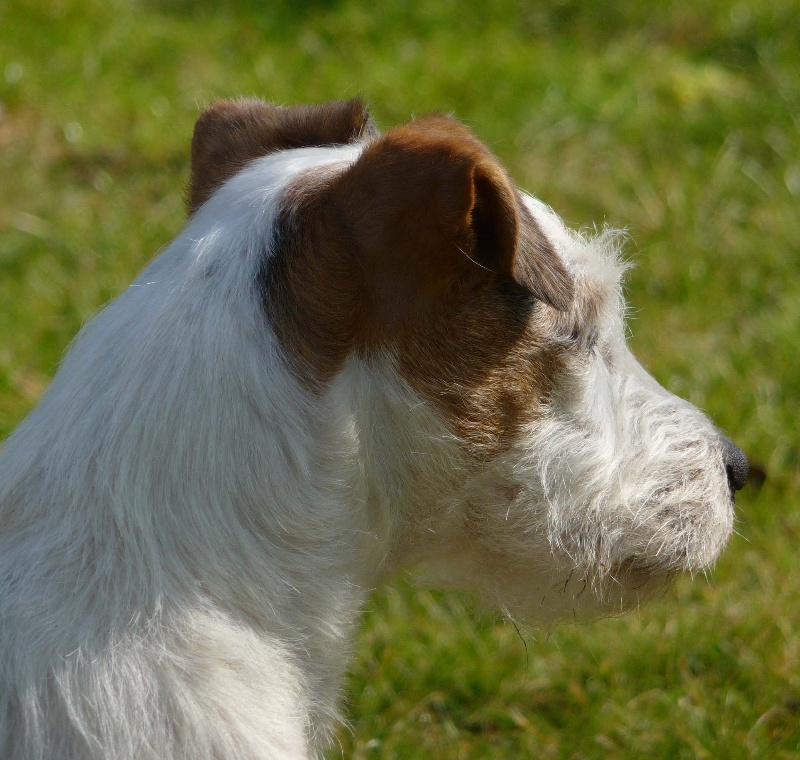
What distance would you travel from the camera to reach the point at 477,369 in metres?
2.43

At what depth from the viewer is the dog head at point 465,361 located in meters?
2.28

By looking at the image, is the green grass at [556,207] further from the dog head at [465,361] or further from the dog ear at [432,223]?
the dog ear at [432,223]

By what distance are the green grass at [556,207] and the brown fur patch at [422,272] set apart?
158cm

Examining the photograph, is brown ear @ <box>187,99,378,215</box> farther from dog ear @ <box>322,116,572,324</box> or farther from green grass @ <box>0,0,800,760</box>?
green grass @ <box>0,0,800,760</box>

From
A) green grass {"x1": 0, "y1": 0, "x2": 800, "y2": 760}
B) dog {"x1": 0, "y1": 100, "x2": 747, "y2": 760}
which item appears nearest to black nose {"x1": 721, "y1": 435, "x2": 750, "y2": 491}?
dog {"x1": 0, "y1": 100, "x2": 747, "y2": 760}

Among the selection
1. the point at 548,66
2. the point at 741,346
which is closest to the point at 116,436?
the point at 741,346

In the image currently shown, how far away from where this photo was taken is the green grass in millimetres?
3699

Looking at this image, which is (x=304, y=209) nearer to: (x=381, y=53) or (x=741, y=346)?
(x=741, y=346)

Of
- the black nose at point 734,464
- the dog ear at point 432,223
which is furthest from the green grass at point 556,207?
the dog ear at point 432,223

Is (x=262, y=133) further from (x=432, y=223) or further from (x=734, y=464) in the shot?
(x=734, y=464)

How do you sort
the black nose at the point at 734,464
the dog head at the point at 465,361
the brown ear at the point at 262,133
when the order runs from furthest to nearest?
the black nose at the point at 734,464 → the brown ear at the point at 262,133 → the dog head at the point at 465,361

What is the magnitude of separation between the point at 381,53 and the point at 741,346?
10.5 feet

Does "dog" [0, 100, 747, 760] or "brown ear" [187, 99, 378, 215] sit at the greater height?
"brown ear" [187, 99, 378, 215]

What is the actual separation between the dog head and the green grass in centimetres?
96
